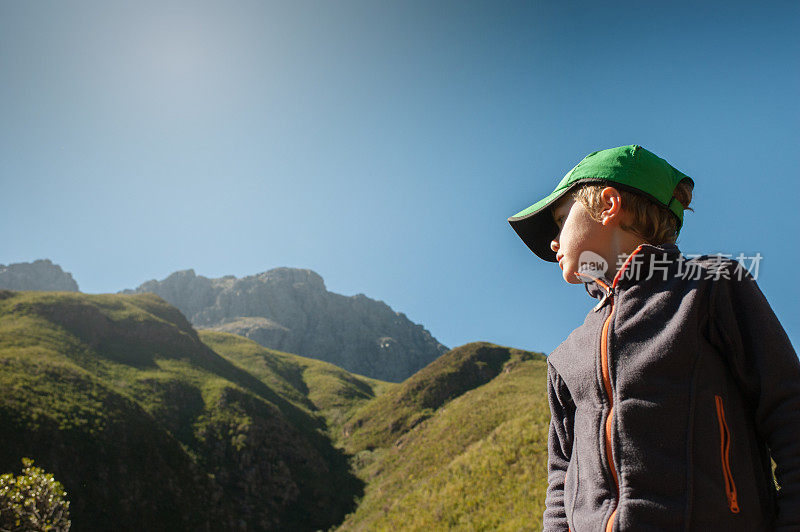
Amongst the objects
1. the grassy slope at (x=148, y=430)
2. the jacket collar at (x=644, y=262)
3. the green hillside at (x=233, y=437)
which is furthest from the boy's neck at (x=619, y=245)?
the grassy slope at (x=148, y=430)

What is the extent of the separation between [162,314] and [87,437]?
158 ft

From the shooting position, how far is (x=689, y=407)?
1520mm

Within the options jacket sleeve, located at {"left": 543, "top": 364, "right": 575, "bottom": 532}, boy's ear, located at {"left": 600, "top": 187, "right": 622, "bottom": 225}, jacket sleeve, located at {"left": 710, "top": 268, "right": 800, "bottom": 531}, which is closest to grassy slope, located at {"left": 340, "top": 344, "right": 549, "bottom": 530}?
jacket sleeve, located at {"left": 543, "top": 364, "right": 575, "bottom": 532}

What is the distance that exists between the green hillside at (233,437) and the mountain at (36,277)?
159889 mm

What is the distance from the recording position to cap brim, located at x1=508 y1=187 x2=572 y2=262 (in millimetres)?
2512

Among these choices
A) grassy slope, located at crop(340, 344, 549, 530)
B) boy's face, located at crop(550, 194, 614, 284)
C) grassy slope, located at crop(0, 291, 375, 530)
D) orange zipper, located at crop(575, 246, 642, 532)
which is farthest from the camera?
grassy slope, located at crop(0, 291, 375, 530)

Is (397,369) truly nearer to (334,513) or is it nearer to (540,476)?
(334,513)

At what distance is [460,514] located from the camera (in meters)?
12.4

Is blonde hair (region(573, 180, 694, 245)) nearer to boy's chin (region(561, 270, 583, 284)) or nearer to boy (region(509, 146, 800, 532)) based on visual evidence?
boy (region(509, 146, 800, 532))

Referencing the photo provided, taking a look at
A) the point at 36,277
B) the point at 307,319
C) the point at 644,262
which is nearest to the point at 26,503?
the point at 644,262

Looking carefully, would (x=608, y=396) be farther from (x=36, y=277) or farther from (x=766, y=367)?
(x=36, y=277)

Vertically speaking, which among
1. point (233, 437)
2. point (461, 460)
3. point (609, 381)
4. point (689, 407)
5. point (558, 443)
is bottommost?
point (233, 437)

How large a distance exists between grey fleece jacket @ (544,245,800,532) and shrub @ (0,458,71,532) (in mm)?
13943

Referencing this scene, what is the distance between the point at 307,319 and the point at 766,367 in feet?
570
